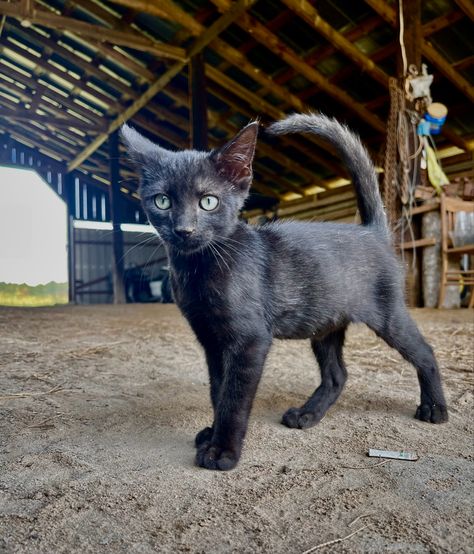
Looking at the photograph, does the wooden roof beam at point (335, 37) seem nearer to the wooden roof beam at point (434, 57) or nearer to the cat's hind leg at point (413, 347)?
the wooden roof beam at point (434, 57)

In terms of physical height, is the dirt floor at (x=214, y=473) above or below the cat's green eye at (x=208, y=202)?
below

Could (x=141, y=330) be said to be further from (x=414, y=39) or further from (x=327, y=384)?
(x=414, y=39)

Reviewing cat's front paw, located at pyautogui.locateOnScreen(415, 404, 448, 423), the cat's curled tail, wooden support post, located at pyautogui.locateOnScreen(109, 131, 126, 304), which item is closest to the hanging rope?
the cat's curled tail

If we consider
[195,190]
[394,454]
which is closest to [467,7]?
[195,190]

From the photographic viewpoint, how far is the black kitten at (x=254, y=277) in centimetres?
156

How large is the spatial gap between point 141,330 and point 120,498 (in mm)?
3645

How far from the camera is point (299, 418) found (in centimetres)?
183

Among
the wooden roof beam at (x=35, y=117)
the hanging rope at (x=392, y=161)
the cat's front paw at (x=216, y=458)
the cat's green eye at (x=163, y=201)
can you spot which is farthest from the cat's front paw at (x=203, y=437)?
the wooden roof beam at (x=35, y=117)

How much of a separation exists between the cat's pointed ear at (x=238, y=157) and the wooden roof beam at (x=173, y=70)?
12.4ft

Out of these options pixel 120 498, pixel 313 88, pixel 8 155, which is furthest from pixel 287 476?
pixel 8 155

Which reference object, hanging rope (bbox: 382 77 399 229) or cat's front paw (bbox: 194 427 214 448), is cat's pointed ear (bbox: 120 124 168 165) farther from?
hanging rope (bbox: 382 77 399 229)

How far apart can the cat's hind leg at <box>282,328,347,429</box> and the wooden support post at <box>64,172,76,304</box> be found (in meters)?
14.2

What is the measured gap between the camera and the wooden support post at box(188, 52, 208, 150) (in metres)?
7.86

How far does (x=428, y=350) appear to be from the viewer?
6.58 ft
